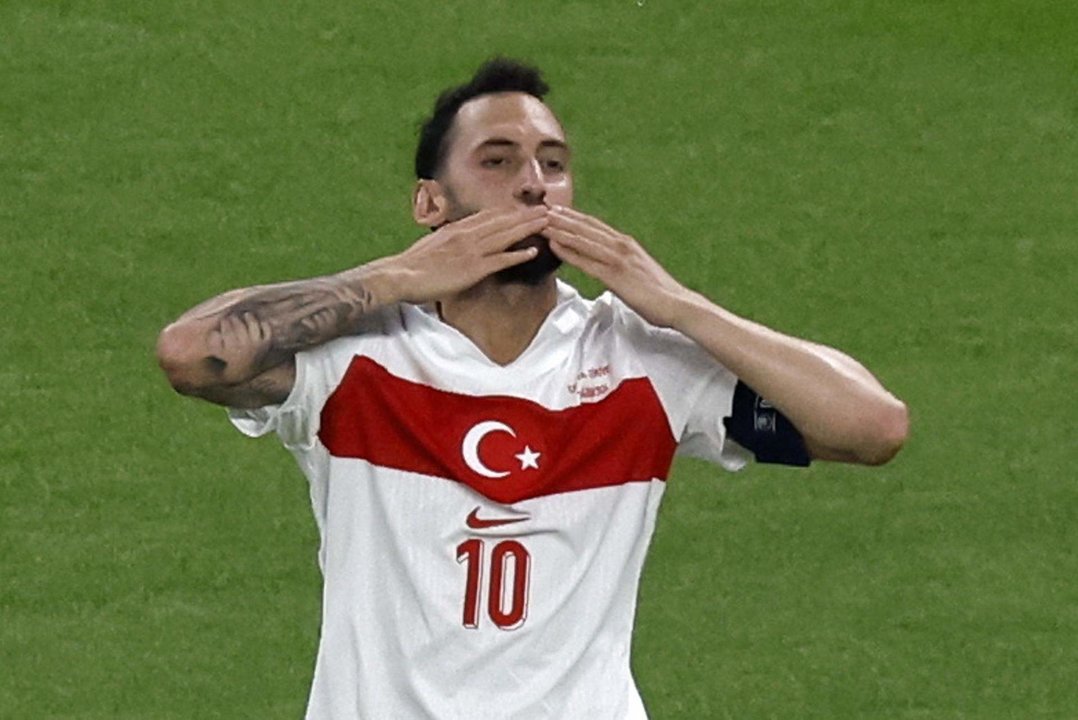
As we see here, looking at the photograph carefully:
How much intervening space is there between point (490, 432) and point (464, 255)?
32cm

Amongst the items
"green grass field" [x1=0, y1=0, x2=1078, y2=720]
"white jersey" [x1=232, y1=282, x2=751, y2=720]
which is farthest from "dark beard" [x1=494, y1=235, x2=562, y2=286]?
"green grass field" [x1=0, y1=0, x2=1078, y2=720]

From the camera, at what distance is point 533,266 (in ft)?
15.0

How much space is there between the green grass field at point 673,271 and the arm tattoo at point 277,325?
2682mm

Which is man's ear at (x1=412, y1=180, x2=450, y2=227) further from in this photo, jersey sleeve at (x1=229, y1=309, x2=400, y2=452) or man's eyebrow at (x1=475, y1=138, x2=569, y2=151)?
jersey sleeve at (x1=229, y1=309, x2=400, y2=452)

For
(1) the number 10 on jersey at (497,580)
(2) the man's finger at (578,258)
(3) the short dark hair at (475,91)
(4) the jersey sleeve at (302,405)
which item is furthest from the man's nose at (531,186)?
(1) the number 10 on jersey at (497,580)

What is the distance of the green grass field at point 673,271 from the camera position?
24.1 ft

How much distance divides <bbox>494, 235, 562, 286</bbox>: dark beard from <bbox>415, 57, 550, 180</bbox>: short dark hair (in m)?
0.33

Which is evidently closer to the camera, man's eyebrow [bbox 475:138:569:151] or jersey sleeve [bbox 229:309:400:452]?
jersey sleeve [bbox 229:309:400:452]

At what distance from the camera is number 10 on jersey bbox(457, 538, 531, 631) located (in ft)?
14.8

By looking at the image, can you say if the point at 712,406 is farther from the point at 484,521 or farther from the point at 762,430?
the point at 484,521

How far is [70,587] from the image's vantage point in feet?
24.6

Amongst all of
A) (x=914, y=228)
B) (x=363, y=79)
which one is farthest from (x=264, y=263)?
(x=914, y=228)

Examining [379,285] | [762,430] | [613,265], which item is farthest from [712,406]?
[379,285]

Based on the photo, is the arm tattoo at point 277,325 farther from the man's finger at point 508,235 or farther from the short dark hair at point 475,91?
the short dark hair at point 475,91
